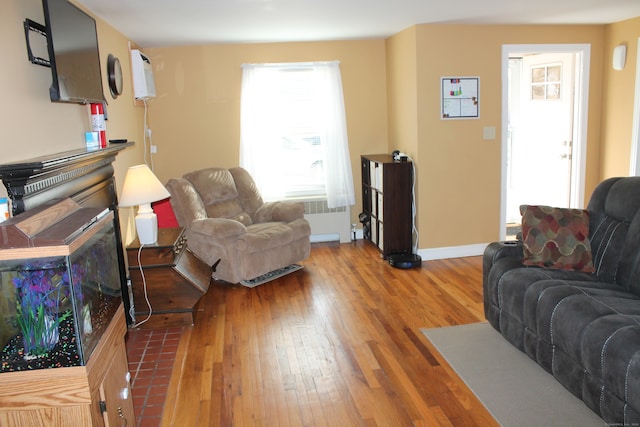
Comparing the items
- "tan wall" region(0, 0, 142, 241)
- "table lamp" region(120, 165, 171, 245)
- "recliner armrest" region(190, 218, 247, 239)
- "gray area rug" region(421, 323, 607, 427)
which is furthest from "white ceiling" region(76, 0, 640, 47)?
"gray area rug" region(421, 323, 607, 427)

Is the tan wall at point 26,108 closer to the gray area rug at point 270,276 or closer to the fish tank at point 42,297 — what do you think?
the fish tank at point 42,297

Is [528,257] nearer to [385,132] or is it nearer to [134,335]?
[134,335]

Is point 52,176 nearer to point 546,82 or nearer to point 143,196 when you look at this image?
point 143,196

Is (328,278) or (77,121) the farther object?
(328,278)

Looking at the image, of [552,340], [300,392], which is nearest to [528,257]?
[552,340]

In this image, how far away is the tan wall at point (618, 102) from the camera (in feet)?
16.1

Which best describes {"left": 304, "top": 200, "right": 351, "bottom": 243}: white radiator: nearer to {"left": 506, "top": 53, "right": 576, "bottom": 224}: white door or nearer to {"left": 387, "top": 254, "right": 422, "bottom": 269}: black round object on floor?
Answer: {"left": 387, "top": 254, "right": 422, "bottom": 269}: black round object on floor

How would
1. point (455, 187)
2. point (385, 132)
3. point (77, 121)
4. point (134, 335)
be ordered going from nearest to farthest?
point (77, 121) < point (134, 335) < point (455, 187) < point (385, 132)

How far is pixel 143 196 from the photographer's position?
369 centimetres

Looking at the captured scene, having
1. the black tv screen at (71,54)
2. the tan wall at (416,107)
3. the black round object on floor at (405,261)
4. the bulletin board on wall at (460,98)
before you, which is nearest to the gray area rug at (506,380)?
the black round object on floor at (405,261)

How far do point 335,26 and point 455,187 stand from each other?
1891 mm

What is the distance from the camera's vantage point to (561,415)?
2451mm

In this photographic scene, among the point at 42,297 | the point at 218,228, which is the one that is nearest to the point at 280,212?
the point at 218,228

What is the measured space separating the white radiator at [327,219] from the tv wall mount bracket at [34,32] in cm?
351
